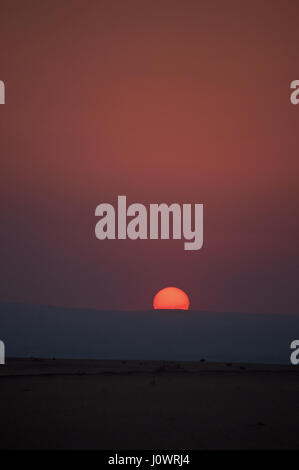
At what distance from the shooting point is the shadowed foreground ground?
9039 millimetres

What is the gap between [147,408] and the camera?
452 inches

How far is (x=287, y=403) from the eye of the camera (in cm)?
1238

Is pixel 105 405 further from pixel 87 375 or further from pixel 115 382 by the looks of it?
pixel 87 375

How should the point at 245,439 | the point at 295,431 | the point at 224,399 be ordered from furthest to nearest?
the point at 224,399
the point at 295,431
the point at 245,439

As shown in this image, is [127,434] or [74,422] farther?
[74,422]

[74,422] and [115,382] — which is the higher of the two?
[115,382]

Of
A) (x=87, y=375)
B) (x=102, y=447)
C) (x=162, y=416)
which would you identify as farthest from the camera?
(x=87, y=375)

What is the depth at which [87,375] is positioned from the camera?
16312mm

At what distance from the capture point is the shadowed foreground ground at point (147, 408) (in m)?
9.04
